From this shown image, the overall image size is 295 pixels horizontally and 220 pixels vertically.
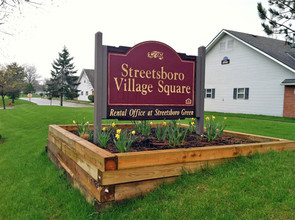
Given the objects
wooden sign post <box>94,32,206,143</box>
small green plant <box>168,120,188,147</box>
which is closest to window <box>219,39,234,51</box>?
wooden sign post <box>94,32,206,143</box>

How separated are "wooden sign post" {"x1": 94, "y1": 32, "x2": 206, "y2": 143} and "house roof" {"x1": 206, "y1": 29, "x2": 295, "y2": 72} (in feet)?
43.6

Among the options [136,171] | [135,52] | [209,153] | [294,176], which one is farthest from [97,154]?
[294,176]

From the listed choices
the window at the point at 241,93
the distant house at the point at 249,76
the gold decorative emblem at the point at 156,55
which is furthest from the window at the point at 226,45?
the gold decorative emblem at the point at 156,55

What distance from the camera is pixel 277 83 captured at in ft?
54.1

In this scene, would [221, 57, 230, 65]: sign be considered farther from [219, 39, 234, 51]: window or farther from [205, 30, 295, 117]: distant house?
[219, 39, 234, 51]: window

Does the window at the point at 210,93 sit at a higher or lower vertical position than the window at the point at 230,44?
lower

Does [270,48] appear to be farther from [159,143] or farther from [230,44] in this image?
[159,143]

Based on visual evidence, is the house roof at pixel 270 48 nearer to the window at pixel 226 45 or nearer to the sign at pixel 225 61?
the window at pixel 226 45

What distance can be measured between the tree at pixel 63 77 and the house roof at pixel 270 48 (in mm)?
25703

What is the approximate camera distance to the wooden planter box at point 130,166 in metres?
2.77

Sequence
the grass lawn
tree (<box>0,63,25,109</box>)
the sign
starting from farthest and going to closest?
the sign < tree (<box>0,63,25,109</box>) < the grass lawn

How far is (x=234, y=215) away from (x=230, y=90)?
18.5 meters

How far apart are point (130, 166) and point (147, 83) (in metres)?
1.88

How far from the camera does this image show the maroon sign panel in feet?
13.5
